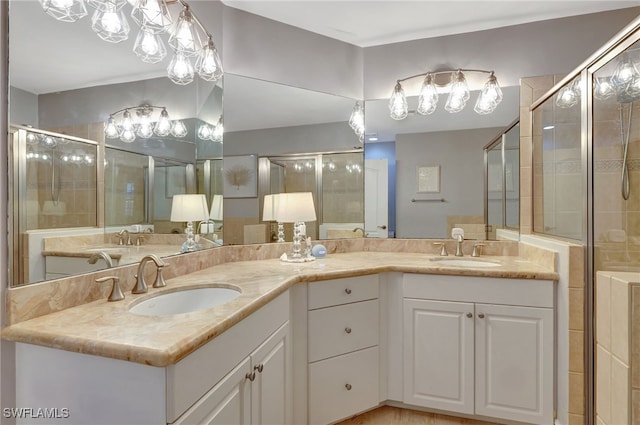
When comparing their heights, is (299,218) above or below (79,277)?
above

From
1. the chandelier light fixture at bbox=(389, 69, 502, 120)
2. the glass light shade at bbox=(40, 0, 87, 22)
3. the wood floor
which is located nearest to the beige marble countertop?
the wood floor

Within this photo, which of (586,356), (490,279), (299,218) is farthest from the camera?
(299,218)

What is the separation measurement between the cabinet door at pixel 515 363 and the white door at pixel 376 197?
35.9 inches

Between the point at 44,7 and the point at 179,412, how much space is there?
1.28m

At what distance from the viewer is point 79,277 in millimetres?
1163

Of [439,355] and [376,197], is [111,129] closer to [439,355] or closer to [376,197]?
[376,197]

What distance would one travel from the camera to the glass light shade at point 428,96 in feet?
7.97

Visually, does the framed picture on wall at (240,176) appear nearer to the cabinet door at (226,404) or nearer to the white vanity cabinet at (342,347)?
the white vanity cabinet at (342,347)

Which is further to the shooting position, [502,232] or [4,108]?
[502,232]

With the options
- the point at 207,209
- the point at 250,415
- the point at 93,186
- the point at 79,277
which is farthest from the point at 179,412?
the point at 207,209

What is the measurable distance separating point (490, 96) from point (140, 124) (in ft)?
7.23

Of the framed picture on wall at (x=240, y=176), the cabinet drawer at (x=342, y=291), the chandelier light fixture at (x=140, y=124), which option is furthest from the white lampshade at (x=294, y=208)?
the chandelier light fixture at (x=140, y=124)

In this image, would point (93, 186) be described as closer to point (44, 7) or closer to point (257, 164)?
point (44, 7)

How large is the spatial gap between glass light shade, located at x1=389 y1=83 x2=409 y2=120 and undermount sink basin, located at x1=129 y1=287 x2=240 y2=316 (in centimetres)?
178
